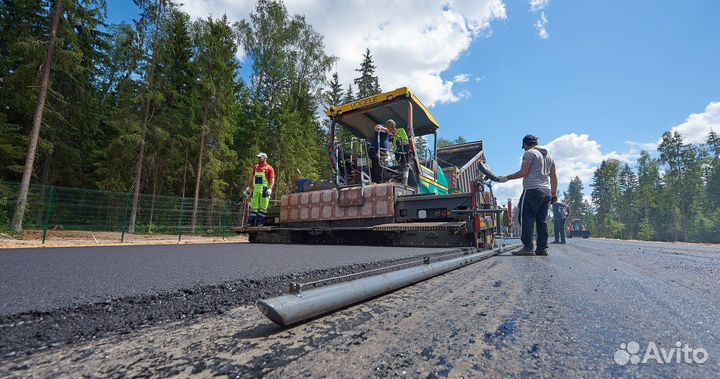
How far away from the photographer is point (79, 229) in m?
8.34

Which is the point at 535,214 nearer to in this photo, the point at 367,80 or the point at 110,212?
the point at 110,212

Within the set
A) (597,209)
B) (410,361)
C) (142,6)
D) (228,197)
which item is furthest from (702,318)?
(597,209)

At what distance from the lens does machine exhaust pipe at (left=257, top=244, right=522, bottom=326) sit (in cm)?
98

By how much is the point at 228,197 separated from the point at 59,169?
28.5ft

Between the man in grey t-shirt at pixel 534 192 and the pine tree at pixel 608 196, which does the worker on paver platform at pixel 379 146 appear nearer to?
the man in grey t-shirt at pixel 534 192

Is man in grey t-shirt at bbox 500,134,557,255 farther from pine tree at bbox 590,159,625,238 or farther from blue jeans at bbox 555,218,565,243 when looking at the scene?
pine tree at bbox 590,159,625,238

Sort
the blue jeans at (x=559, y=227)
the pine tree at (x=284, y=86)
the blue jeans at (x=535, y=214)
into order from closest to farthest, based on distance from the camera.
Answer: the blue jeans at (x=535, y=214), the blue jeans at (x=559, y=227), the pine tree at (x=284, y=86)

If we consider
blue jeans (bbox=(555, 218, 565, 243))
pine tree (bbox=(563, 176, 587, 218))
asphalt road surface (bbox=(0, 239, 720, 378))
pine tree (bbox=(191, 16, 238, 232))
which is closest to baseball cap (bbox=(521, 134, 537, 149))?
asphalt road surface (bbox=(0, 239, 720, 378))

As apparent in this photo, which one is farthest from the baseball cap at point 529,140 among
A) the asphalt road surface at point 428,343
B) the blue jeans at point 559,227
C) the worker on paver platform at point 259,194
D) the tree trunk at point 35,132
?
the tree trunk at point 35,132

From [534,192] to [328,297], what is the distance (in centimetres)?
419

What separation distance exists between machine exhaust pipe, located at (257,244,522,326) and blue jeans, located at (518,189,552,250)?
10.2 ft

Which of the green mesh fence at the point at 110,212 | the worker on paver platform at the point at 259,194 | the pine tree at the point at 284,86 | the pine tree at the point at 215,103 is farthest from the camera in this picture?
the pine tree at the point at 284,86

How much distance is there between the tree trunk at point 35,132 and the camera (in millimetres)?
10195

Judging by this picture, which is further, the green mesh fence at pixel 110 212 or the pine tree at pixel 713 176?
the pine tree at pixel 713 176
